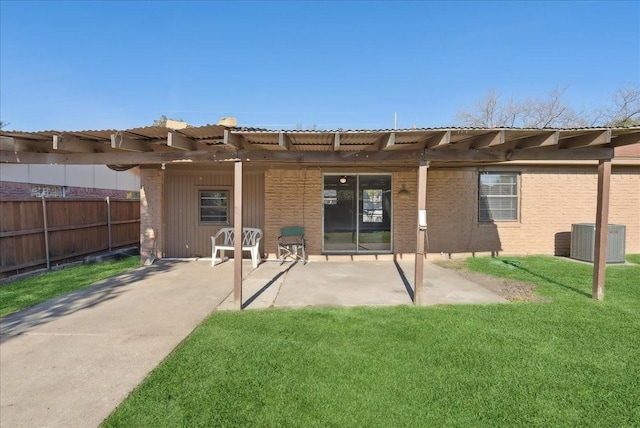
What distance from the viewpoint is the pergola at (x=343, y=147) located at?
184 inches

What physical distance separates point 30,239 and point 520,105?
2716 cm

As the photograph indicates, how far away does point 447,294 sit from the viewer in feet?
18.5

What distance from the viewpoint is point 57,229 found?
8.22 meters

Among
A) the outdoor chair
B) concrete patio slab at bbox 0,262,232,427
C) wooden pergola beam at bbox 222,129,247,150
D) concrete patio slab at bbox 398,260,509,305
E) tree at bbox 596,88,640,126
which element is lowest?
concrete patio slab at bbox 0,262,232,427

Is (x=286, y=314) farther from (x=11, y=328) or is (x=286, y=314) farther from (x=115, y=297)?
(x=11, y=328)

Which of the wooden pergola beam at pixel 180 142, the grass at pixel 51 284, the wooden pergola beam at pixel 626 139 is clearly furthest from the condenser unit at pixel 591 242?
the grass at pixel 51 284

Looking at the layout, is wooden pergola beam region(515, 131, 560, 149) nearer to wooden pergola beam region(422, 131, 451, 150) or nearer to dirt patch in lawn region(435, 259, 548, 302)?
wooden pergola beam region(422, 131, 451, 150)

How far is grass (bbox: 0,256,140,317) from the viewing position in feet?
17.3

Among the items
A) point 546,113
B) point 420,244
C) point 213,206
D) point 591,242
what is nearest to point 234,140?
point 420,244

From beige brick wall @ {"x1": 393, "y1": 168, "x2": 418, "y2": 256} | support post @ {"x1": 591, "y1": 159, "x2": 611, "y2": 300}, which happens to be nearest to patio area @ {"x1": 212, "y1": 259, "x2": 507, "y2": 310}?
beige brick wall @ {"x1": 393, "y1": 168, "x2": 418, "y2": 256}

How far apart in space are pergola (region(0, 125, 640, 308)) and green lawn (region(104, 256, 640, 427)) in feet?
3.45

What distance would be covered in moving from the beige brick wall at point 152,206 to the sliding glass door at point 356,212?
14.3ft

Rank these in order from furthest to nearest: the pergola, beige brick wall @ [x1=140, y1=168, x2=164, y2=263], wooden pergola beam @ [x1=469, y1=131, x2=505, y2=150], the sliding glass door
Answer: the sliding glass door → beige brick wall @ [x1=140, y1=168, x2=164, y2=263] → the pergola → wooden pergola beam @ [x1=469, y1=131, x2=505, y2=150]

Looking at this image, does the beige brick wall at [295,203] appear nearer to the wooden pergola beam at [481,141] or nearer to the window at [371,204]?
the window at [371,204]
